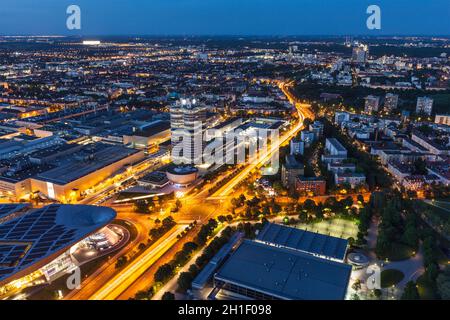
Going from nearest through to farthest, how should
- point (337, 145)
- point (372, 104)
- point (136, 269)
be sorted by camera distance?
1. point (136, 269)
2. point (337, 145)
3. point (372, 104)

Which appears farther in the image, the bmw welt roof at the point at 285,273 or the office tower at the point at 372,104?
the office tower at the point at 372,104

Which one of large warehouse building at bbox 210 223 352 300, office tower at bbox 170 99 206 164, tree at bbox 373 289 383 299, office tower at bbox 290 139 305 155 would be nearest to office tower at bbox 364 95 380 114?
office tower at bbox 290 139 305 155

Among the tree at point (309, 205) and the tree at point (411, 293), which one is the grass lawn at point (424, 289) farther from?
the tree at point (309, 205)

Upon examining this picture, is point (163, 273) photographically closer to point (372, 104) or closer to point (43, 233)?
point (43, 233)

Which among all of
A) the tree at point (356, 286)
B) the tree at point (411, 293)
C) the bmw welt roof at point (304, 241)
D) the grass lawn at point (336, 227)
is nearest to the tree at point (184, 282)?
the bmw welt roof at point (304, 241)

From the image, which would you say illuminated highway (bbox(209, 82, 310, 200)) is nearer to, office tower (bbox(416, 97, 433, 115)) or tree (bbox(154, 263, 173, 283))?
tree (bbox(154, 263, 173, 283))

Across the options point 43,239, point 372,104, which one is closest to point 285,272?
point 43,239
